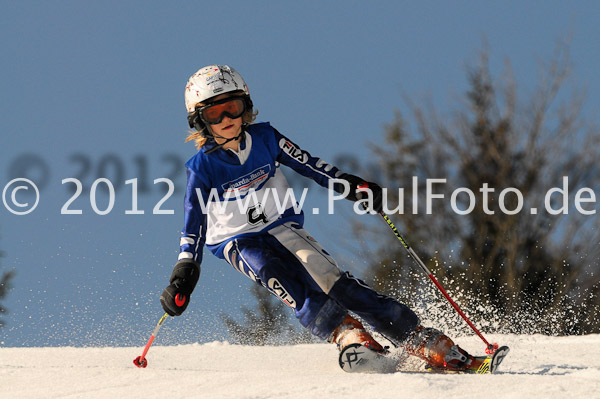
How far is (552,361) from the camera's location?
5.46 metres

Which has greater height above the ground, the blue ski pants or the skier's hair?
the skier's hair

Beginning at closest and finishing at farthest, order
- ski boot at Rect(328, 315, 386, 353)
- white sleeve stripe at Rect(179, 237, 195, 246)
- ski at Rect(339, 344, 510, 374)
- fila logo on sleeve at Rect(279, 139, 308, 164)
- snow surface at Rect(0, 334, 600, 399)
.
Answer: snow surface at Rect(0, 334, 600, 399)
ski at Rect(339, 344, 510, 374)
ski boot at Rect(328, 315, 386, 353)
white sleeve stripe at Rect(179, 237, 195, 246)
fila logo on sleeve at Rect(279, 139, 308, 164)

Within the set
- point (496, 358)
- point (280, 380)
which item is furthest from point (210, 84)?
point (496, 358)

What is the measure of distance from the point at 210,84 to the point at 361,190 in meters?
1.25

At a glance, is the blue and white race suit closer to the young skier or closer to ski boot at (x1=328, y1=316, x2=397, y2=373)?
the young skier

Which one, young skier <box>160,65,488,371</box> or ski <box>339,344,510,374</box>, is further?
young skier <box>160,65,488,371</box>

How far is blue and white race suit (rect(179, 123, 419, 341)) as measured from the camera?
440 centimetres

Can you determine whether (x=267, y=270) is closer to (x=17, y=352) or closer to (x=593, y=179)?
(x=17, y=352)

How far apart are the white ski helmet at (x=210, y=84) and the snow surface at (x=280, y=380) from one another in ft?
5.63

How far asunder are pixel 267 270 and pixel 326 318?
483 mm

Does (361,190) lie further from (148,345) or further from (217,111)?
(148,345)

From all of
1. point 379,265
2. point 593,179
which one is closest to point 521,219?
point 593,179

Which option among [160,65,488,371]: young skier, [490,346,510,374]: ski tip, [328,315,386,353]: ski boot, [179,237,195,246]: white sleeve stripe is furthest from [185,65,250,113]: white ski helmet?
[490,346,510,374]: ski tip

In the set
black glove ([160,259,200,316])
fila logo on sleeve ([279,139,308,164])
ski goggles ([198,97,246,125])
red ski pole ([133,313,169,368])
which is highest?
ski goggles ([198,97,246,125])
